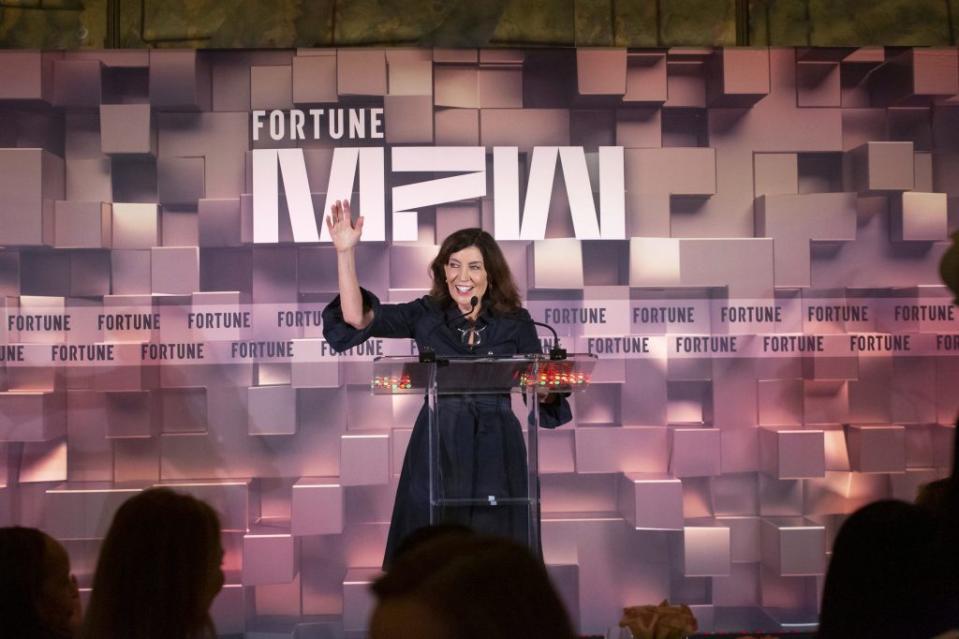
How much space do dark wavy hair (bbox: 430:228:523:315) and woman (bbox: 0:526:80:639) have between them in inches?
72.4

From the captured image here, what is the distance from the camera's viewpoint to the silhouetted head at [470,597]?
2.58 feet

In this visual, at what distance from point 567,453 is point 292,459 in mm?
1267

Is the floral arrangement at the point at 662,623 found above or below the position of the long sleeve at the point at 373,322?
below

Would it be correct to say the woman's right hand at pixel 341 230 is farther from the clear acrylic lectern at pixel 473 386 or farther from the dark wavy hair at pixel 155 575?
the dark wavy hair at pixel 155 575

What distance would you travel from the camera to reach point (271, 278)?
13.9ft

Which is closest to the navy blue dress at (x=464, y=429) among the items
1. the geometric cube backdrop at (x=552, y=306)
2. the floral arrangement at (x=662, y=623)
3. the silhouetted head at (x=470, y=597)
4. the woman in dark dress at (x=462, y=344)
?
the woman in dark dress at (x=462, y=344)

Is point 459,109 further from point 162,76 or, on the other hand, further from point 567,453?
point 567,453

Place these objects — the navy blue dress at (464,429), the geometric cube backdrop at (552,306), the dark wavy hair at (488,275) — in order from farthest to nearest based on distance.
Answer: the geometric cube backdrop at (552,306) < the dark wavy hair at (488,275) < the navy blue dress at (464,429)

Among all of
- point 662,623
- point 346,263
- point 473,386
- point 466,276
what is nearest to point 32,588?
point 662,623

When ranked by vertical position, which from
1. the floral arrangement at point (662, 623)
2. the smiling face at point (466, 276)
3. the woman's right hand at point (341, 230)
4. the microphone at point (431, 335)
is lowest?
the floral arrangement at point (662, 623)

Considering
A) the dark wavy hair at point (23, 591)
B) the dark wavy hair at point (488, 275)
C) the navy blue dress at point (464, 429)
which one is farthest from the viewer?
the dark wavy hair at point (488, 275)

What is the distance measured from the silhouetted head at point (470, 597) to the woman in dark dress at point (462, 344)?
6.23 feet

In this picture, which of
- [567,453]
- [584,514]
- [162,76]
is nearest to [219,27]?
[162,76]

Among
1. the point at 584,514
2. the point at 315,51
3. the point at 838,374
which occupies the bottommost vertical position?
the point at 584,514
